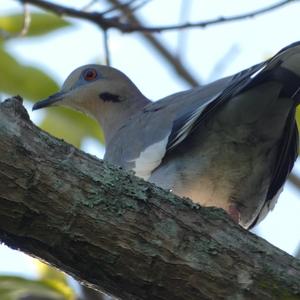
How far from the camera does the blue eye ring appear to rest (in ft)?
19.4

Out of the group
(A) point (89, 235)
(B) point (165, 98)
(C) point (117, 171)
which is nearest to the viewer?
(A) point (89, 235)

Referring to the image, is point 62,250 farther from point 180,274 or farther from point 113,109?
point 113,109

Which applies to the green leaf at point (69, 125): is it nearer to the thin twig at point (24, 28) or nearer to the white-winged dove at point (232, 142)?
the white-winged dove at point (232, 142)

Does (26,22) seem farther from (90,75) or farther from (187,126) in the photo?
(90,75)

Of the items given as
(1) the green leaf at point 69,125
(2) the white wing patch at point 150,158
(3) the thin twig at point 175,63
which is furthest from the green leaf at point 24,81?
(3) the thin twig at point 175,63

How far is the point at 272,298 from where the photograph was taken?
3.00m

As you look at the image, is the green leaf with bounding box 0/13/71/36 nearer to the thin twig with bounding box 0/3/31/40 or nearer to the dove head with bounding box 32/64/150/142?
the thin twig with bounding box 0/3/31/40

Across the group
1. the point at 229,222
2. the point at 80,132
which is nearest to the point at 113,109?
the point at 80,132

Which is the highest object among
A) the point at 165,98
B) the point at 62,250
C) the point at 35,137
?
the point at 165,98

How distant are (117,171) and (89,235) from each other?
307mm

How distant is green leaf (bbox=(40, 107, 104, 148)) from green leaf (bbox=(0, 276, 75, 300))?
1.21 m

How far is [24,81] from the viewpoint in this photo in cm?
435

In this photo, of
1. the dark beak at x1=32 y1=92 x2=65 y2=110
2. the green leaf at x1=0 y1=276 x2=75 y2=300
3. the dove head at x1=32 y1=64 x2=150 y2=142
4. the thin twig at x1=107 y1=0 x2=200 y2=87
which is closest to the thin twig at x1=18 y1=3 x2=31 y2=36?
the dark beak at x1=32 y1=92 x2=65 y2=110

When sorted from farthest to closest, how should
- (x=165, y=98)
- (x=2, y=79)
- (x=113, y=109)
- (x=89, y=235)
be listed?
(x=113, y=109)
(x=165, y=98)
(x=2, y=79)
(x=89, y=235)
